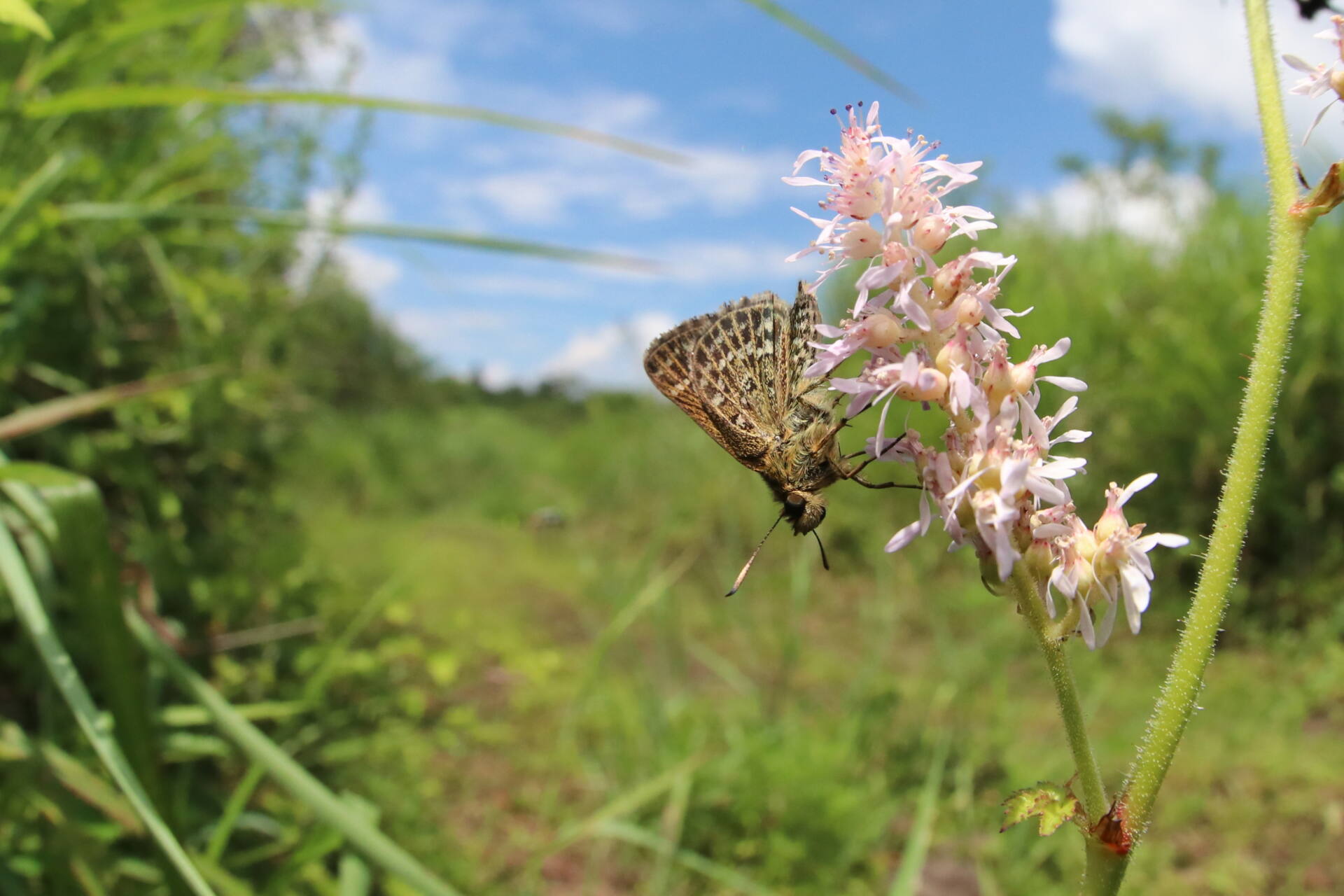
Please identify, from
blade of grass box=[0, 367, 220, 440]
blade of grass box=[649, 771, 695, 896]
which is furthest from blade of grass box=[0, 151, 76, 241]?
blade of grass box=[649, 771, 695, 896]

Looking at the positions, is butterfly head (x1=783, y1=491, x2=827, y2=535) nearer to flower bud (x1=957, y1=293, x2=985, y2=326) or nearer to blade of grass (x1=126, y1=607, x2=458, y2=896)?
flower bud (x1=957, y1=293, x2=985, y2=326)

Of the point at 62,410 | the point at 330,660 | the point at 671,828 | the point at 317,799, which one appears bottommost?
the point at 671,828

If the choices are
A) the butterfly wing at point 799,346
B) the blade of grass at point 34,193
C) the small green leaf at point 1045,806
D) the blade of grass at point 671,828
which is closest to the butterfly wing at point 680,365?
the butterfly wing at point 799,346

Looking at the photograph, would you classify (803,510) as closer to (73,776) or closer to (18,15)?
(18,15)

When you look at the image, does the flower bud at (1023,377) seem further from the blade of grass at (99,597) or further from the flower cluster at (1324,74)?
the blade of grass at (99,597)

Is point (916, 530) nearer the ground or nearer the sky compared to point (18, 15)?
nearer the ground

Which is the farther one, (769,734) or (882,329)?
(769,734)

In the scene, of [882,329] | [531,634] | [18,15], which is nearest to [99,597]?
[18,15]
